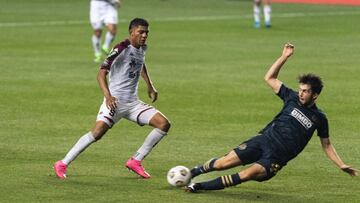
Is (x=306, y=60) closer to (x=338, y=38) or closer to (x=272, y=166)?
(x=338, y=38)

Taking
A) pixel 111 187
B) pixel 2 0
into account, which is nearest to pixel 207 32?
pixel 2 0

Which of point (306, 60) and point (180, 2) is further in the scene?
point (180, 2)

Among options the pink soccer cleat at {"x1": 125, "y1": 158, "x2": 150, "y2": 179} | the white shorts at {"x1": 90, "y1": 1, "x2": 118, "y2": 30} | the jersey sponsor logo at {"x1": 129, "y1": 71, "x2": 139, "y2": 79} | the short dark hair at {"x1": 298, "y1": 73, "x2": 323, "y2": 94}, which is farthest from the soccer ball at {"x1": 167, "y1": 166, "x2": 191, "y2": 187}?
the white shorts at {"x1": 90, "y1": 1, "x2": 118, "y2": 30}

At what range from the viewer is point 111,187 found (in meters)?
14.8

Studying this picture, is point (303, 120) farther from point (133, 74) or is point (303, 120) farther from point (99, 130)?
point (99, 130)

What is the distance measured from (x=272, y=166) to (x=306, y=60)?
17.9m

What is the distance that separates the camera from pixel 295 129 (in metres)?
14.2

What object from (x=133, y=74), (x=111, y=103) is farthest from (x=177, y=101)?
(x=111, y=103)

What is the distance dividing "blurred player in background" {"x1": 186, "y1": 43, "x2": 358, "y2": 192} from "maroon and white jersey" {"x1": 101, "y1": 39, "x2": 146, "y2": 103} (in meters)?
1.88

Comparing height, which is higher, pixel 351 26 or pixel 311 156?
pixel 311 156

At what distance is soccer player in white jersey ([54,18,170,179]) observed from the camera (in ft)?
50.6

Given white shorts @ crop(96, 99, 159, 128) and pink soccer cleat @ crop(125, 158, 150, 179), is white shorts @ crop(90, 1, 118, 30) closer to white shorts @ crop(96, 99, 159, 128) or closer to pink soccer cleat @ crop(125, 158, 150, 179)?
white shorts @ crop(96, 99, 159, 128)

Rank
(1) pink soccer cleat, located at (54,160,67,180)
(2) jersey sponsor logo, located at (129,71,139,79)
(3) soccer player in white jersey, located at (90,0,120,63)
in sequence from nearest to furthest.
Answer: (1) pink soccer cleat, located at (54,160,67,180)
(2) jersey sponsor logo, located at (129,71,139,79)
(3) soccer player in white jersey, located at (90,0,120,63)

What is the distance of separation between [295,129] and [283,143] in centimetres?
24
